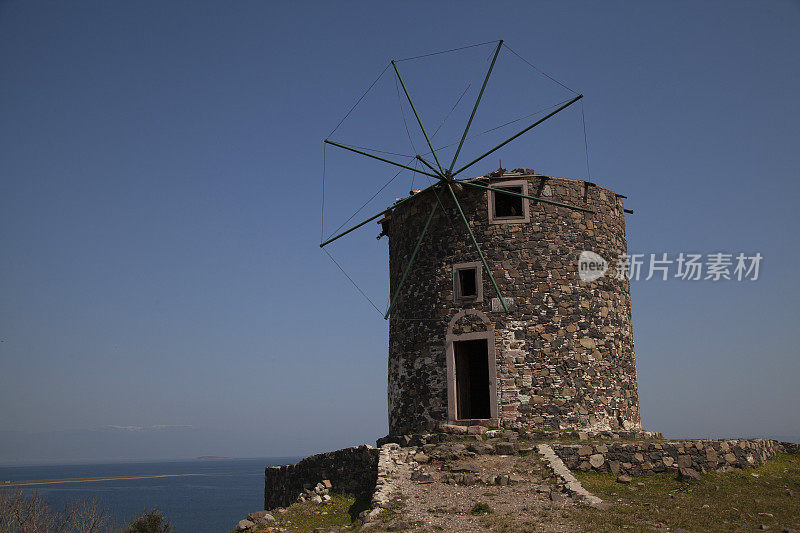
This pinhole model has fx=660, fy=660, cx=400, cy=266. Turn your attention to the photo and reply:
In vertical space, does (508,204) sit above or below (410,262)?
above

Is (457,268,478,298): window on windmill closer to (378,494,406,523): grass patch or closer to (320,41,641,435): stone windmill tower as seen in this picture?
(320,41,641,435): stone windmill tower

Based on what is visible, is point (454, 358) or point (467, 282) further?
point (467, 282)

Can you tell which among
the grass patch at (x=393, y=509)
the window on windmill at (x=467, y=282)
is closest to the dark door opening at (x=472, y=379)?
the window on windmill at (x=467, y=282)

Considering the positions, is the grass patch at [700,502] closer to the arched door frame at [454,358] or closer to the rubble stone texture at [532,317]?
the rubble stone texture at [532,317]

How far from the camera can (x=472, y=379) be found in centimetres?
2012

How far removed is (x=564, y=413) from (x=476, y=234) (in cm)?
508

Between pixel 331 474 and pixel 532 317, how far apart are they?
634cm

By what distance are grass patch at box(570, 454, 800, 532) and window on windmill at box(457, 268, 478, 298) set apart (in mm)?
5848

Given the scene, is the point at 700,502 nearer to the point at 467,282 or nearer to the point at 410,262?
the point at 467,282

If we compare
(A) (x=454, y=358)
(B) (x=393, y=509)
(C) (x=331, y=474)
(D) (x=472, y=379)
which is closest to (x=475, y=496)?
(B) (x=393, y=509)

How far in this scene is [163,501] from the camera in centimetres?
9756

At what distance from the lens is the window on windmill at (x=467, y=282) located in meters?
17.6

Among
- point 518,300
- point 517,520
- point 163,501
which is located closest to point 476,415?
point 518,300

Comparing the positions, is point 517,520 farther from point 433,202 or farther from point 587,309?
point 433,202
